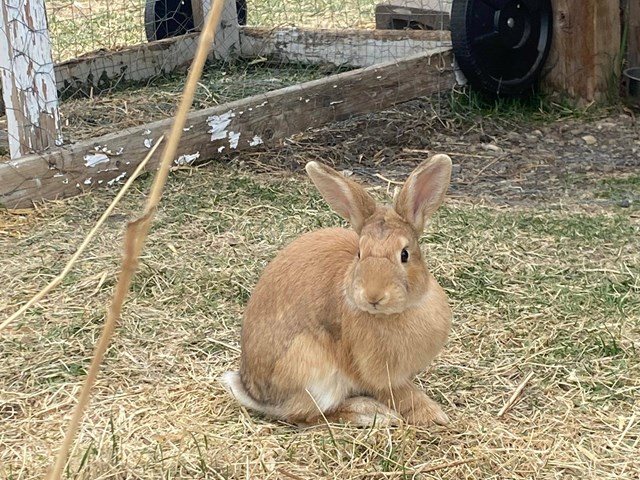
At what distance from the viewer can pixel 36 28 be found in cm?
409

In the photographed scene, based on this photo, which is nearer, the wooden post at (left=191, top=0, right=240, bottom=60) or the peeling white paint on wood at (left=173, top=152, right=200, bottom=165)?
the peeling white paint on wood at (left=173, top=152, right=200, bottom=165)

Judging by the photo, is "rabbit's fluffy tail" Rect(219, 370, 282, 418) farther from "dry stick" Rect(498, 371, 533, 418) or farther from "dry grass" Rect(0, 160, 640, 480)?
"dry stick" Rect(498, 371, 533, 418)

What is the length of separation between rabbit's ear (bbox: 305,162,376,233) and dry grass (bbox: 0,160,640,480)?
0.54 meters

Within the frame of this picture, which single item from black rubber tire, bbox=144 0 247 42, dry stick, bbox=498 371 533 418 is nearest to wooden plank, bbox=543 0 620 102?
black rubber tire, bbox=144 0 247 42

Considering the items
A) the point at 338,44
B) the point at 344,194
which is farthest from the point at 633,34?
the point at 344,194

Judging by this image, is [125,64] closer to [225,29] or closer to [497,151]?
[225,29]

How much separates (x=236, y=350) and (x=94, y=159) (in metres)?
1.72

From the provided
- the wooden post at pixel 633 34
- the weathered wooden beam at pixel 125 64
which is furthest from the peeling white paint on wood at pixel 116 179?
the wooden post at pixel 633 34

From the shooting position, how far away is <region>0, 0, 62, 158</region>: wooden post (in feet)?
13.2

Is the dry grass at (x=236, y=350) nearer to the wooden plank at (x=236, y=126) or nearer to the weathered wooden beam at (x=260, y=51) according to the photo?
the wooden plank at (x=236, y=126)

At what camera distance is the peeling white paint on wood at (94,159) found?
14.0 feet

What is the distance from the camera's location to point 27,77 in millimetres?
4102

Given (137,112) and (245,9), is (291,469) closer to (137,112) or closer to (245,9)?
(137,112)

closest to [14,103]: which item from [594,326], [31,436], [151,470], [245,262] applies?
[245,262]
